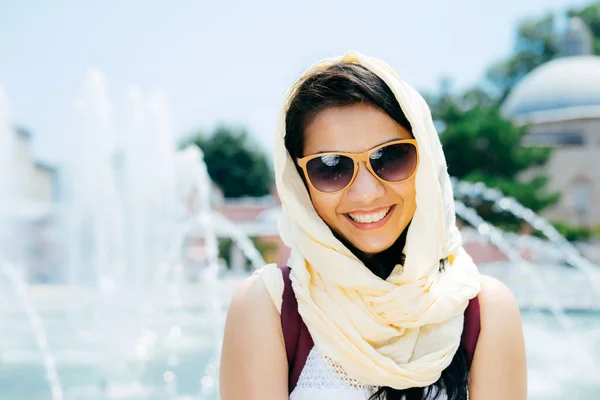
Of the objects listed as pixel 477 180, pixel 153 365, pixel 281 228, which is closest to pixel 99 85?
pixel 153 365

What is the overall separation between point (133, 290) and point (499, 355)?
1093 cm

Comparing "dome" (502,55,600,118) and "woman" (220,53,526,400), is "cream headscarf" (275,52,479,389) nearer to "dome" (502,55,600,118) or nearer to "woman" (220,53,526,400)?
"woman" (220,53,526,400)

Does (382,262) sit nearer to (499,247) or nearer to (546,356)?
(546,356)

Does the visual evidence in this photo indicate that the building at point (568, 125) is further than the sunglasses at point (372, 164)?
Yes

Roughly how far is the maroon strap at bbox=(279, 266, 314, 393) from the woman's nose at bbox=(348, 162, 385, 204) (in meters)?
0.24

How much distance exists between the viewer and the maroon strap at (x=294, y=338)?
4.70 ft

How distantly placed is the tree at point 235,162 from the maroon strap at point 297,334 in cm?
3428

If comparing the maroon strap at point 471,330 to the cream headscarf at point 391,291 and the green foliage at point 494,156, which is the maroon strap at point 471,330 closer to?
the cream headscarf at point 391,291

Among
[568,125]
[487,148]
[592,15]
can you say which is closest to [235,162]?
[568,125]

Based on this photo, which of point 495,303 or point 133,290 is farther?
point 133,290

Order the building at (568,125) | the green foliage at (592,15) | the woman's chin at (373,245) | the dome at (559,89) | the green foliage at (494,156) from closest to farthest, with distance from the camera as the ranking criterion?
1. the woman's chin at (373,245)
2. the green foliage at (494,156)
3. the building at (568,125)
4. the dome at (559,89)
5. the green foliage at (592,15)

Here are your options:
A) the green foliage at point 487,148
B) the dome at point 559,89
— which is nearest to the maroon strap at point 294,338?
the green foliage at point 487,148

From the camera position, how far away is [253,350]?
140cm

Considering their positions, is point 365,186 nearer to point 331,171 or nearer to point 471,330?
point 331,171
